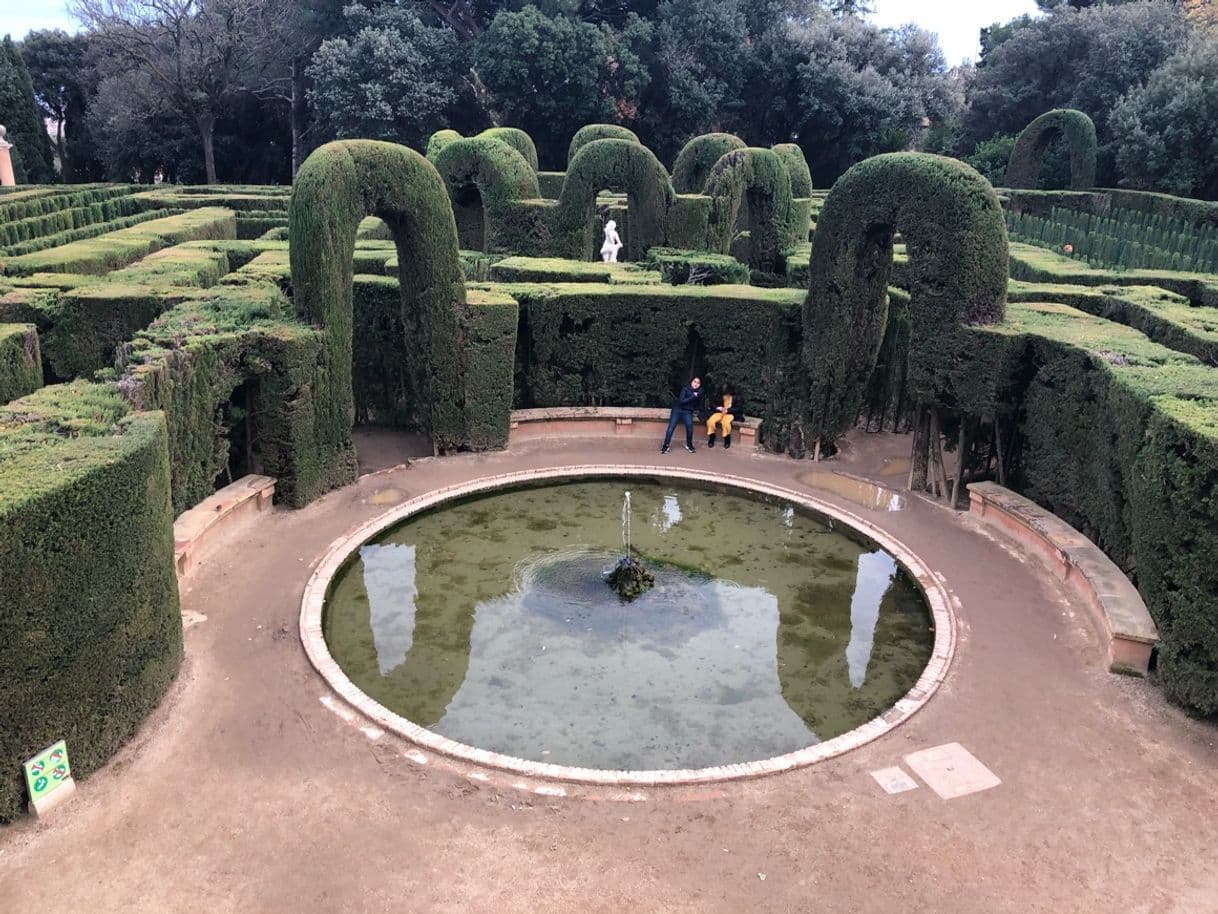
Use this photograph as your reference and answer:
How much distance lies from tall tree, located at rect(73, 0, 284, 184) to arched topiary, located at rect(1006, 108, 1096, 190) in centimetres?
3906

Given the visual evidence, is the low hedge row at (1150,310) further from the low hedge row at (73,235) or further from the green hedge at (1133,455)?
the low hedge row at (73,235)

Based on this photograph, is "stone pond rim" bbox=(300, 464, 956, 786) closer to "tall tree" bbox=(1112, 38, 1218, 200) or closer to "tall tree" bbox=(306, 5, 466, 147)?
"tall tree" bbox=(306, 5, 466, 147)

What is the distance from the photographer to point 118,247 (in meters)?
20.2

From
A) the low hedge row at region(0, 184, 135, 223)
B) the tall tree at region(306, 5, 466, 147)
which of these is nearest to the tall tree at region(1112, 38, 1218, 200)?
the tall tree at region(306, 5, 466, 147)

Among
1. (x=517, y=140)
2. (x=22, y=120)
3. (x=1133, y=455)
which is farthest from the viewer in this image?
(x=22, y=120)

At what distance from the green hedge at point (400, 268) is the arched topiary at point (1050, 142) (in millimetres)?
35064

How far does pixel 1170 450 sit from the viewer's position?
918 centimetres

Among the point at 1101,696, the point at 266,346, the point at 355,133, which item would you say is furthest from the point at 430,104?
the point at 1101,696

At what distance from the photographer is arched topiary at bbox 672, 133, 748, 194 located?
28375 millimetres

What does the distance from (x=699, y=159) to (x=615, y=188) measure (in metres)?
6.82

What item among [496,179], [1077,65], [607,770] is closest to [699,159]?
[496,179]

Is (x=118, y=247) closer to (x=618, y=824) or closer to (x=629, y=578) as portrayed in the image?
(x=629, y=578)

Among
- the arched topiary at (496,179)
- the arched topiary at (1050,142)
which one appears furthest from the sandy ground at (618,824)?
the arched topiary at (1050,142)

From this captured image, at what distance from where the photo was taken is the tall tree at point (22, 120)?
4431 centimetres
